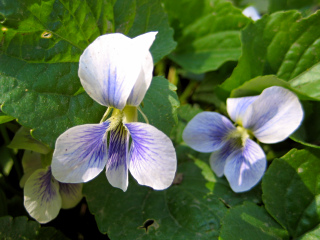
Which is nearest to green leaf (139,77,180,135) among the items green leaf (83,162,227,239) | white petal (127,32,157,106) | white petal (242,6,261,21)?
white petal (127,32,157,106)

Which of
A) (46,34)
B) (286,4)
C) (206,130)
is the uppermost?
(46,34)

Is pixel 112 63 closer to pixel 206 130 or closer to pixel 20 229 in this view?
pixel 206 130

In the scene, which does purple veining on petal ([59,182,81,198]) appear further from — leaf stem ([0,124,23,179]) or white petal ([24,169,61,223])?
leaf stem ([0,124,23,179])

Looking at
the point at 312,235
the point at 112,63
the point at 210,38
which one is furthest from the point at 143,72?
the point at 210,38

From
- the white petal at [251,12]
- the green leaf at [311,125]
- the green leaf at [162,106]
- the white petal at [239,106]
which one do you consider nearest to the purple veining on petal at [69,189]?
the green leaf at [162,106]

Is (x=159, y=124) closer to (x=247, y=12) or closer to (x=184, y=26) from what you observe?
(x=184, y=26)

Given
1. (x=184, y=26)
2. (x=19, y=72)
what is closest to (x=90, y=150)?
(x=19, y=72)

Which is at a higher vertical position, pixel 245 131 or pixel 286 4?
pixel 286 4

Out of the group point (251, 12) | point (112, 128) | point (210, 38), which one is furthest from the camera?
point (251, 12)
